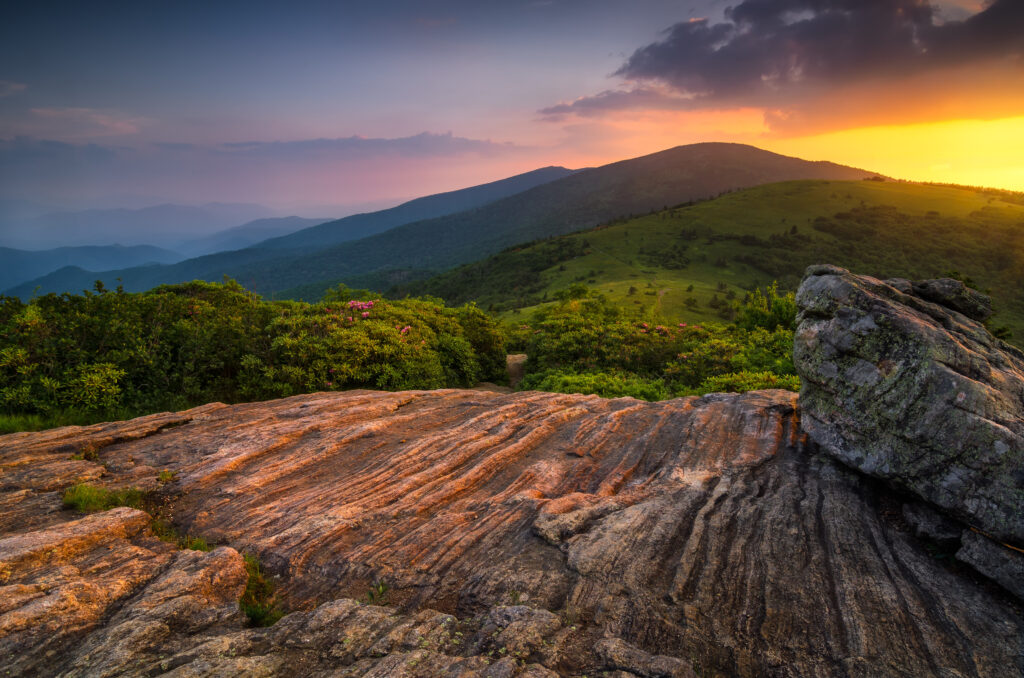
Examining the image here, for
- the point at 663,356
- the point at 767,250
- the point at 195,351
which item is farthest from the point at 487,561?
the point at 767,250

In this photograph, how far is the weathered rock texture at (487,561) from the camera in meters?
4.82

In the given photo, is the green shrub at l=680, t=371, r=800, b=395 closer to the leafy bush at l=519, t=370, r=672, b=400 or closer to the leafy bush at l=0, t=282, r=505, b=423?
the leafy bush at l=519, t=370, r=672, b=400

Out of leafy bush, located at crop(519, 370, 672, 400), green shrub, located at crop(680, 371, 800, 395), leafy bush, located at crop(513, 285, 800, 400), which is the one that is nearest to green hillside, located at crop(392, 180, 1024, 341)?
leafy bush, located at crop(513, 285, 800, 400)

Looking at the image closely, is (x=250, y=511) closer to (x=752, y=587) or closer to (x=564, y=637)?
(x=564, y=637)

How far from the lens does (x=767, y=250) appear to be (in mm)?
118188

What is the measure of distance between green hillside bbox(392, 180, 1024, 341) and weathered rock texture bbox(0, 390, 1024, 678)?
63496 millimetres

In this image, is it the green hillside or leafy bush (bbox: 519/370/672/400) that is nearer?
leafy bush (bbox: 519/370/672/400)

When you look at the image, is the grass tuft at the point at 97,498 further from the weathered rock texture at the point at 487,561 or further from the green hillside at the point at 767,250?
the green hillside at the point at 767,250

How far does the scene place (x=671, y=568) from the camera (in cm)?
628

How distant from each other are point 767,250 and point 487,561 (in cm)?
13337

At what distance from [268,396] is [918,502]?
16182mm

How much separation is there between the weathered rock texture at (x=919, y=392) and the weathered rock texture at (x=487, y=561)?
912mm

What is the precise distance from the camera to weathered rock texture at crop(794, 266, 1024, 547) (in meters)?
6.09

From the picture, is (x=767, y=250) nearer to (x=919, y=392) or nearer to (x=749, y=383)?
(x=749, y=383)
